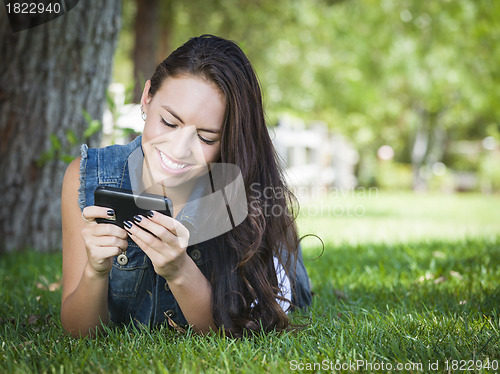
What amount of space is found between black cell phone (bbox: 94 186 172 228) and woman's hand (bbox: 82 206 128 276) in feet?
0.07

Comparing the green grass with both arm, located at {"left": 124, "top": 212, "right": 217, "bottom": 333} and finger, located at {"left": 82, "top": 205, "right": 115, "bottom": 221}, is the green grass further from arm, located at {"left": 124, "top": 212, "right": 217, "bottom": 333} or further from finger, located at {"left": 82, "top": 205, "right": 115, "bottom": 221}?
finger, located at {"left": 82, "top": 205, "right": 115, "bottom": 221}

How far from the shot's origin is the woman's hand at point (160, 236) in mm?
Result: 1736

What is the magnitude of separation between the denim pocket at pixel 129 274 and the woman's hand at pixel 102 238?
36 cm

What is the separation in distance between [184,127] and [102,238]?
0.51 metres

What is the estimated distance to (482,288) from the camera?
9.32 ft

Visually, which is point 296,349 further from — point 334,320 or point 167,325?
point 167,325

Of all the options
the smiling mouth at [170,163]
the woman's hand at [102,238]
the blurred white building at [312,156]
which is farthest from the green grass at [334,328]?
the blurred white building at [312,156]

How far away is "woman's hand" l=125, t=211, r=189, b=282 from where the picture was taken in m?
1.74

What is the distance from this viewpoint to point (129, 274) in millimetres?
2176

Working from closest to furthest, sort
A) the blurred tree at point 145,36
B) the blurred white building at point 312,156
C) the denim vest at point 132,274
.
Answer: the denim vest at point 132,274 → the blurred tree at point 145,36 → the blurred white building at point 312,156

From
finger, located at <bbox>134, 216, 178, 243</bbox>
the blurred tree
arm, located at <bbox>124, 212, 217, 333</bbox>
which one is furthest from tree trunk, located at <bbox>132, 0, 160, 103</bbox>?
finger, located at <bbox>134, 216, 178, 243</bbox>

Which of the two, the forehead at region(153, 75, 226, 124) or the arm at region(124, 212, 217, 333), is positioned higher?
the forehead at region(153, 75, 226, 124)

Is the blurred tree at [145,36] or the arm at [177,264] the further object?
the blurred tree at [145,36]

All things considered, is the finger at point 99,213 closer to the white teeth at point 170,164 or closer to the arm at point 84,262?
the arm at point 84,262
